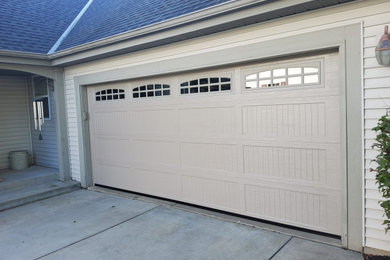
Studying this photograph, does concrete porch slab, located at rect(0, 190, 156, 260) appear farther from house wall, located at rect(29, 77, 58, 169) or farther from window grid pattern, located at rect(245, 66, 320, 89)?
window grid pattern, located at rect(245, 66, 320, 89)

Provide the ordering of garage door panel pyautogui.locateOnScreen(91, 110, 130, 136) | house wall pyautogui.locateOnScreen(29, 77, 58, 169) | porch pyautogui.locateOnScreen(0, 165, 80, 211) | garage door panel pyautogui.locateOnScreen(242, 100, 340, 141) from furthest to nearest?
house wall pyautogui.locateOnScreen(29, 77, 58, 169)
garage door panel pyautogui.locateOnScreen(91, 110, 130, 136)
porch pyautogui.locateOnScreen(0, 165, 80, 211)
garage door panel pyautogui.locateOnScreen(242, 100, 340, 141)

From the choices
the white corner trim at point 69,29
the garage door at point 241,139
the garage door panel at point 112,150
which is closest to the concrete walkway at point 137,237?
the garage door at point 241,139

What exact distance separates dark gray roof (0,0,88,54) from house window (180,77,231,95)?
10.9ft

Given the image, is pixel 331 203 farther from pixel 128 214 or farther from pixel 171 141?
pixel 128 214

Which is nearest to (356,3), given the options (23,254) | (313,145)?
(313,145)

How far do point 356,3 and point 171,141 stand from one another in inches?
123

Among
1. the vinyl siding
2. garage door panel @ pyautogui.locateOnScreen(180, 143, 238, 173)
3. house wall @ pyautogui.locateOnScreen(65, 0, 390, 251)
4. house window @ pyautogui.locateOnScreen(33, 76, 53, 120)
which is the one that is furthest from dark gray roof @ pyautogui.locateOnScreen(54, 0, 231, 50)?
the vinyl siding

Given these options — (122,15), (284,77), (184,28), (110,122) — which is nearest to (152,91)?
(110,122)

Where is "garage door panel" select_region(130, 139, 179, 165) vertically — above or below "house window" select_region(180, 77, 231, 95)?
below

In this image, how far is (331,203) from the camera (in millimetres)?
3484

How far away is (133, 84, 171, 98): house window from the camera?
504 centimetres

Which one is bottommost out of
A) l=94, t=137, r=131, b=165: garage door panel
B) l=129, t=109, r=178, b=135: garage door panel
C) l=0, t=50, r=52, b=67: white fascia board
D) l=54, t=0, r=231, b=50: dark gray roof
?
l=94, t=137, r=131, b=165: garage door panel

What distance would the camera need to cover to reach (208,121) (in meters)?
4.52

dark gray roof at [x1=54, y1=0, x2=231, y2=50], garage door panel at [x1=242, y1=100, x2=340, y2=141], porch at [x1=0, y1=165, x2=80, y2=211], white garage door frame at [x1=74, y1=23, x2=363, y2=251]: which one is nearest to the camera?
white garage door frame at [x1=74, y1=23, x2=363, y2=251]
